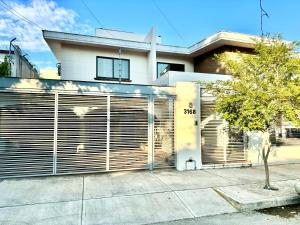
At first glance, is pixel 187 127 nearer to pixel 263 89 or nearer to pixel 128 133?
pixel 128 133

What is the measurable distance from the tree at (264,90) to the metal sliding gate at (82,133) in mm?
2992

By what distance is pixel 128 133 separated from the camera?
368 inches

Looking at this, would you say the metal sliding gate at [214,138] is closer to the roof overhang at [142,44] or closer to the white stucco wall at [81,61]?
the roof overhang at [142,44]

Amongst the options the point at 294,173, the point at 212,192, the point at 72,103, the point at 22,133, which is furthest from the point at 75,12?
Answer: the point at 294,173

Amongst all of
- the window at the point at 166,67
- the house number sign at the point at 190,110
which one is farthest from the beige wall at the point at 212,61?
the house number sign at the point at 190,110

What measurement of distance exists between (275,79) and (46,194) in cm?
690

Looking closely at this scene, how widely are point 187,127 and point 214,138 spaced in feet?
4.70

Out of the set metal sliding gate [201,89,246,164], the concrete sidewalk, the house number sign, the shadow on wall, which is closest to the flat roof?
metal sliding gate [201,89,246,164]

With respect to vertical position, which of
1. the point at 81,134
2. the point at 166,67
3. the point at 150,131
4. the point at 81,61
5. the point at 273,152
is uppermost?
the point at 166,67

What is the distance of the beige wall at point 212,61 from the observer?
559 inches

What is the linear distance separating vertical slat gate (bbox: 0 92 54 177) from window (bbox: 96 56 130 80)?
6249 millimetres

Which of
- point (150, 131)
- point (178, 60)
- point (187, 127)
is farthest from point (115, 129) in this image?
point (178, 60)

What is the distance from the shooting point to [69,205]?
5.93m

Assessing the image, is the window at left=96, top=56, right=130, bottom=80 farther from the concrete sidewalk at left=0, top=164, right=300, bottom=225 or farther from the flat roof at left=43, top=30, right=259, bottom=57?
the concrete sidewalk at left=0, top=164, right=300, bottom=225
